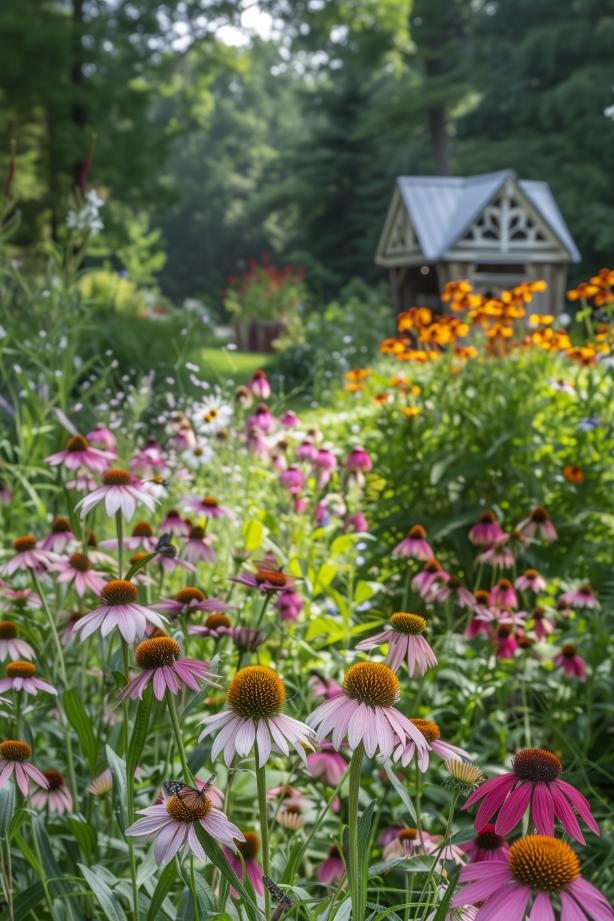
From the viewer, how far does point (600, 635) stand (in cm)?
217

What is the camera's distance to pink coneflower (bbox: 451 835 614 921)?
24.8 inches

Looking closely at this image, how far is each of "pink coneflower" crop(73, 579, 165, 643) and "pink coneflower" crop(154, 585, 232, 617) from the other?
20 centimetres

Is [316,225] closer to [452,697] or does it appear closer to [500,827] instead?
[452,697]

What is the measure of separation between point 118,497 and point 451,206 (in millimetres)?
9995

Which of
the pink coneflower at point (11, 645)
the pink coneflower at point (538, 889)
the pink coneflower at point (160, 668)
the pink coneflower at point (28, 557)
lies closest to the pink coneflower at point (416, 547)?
the pink coneflower at point (28, 557)

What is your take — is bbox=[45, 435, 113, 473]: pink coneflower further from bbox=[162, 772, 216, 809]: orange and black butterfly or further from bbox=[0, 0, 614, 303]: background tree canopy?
bbox=[0, 0, 614, 303]: background tree canopy

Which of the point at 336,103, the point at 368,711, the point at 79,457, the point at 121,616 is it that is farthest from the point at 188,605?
the point at 336,103

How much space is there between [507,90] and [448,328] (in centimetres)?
1427

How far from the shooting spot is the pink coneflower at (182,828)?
0.77m

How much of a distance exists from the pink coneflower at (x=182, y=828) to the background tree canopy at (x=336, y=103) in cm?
793

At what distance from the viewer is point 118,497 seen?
1273 mm

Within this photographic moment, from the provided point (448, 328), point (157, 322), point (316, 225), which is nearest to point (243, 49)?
point (316, 225)

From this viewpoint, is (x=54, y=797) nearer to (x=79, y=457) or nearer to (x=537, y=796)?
(x=79, y=457)

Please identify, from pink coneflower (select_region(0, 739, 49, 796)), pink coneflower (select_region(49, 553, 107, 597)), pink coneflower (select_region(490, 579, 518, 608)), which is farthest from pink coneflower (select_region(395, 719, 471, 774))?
pink coneflower (select_region(490, 579, 518, 608))
